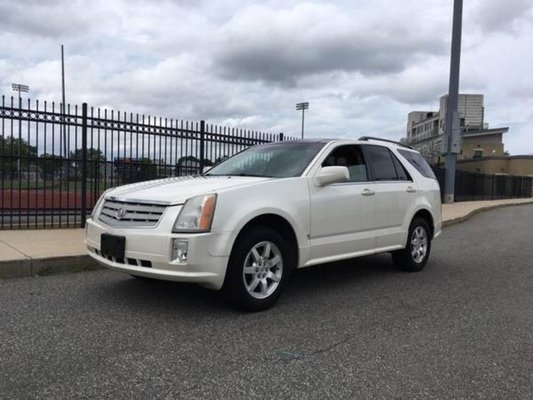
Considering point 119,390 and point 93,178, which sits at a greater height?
point 93,178

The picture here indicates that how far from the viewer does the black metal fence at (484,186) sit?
2629 centimetres

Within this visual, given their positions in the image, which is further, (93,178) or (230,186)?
(93,178)

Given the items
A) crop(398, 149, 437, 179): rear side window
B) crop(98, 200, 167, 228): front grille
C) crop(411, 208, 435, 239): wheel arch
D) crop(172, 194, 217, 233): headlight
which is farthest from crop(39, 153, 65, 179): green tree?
crop(411, 208, 435, 239): wheel arch

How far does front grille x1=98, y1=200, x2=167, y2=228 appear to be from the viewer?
4.82 m

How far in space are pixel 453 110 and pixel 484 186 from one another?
12.0 meters

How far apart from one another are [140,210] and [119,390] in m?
1.95

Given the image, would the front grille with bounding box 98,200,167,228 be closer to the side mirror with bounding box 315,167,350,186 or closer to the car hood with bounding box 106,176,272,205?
the car hood with bounding box 106,176,272,205

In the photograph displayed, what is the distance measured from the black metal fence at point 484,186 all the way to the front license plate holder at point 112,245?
19.5 meters

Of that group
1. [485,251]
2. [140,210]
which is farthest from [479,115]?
[140,210]

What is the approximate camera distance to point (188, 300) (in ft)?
17.9

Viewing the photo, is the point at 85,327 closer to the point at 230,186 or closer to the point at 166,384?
the point at 166,384

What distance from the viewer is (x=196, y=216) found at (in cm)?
470

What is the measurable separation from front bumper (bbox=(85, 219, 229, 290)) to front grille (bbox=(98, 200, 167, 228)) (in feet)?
0.32

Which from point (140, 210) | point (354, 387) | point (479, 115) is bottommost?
point (354, 387)
